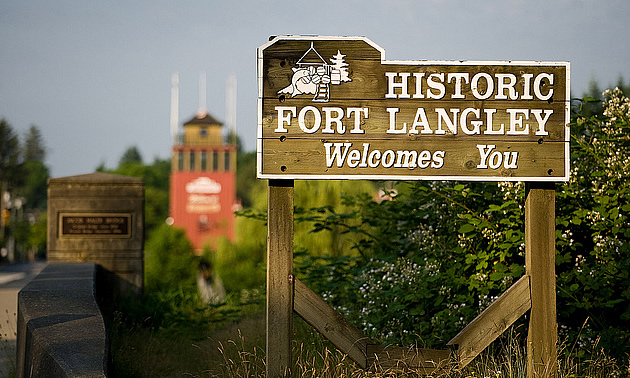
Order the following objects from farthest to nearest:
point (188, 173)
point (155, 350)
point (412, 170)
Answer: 1. point (188, 173)
2. point (155, 350)
3. point (412, 170)

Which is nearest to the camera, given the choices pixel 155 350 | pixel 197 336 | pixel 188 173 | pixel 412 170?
pixel 412 170

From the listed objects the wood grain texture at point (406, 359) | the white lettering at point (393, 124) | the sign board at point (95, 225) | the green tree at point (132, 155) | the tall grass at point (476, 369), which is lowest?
the tall grass at point (476, 369)

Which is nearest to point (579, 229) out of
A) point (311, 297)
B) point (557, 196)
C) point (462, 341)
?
point (557, 196)

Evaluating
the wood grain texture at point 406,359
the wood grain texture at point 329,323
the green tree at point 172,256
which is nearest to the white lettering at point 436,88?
the wood grain texture at point 329,323

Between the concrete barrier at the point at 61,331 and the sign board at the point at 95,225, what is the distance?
2.51 m

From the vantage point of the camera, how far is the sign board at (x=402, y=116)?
5578 millimetres

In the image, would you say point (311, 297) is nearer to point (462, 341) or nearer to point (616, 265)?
point (462, 341)

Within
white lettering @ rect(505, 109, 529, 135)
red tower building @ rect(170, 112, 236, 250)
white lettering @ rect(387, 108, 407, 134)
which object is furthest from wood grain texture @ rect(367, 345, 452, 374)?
red tower building @ rect(170, 112, 236, 250)

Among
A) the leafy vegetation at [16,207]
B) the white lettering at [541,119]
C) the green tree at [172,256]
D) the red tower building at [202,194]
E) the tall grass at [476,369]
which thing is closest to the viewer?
the tall grass at [476,369]

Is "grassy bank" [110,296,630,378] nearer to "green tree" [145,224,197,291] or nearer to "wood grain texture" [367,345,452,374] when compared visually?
"wood grain texture" [367,345,452,374]

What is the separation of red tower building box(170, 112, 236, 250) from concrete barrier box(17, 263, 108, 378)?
6867 centimetres

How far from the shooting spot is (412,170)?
5.62 m

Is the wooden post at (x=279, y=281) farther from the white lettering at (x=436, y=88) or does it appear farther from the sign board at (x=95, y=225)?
the sign board at (x=95, y=225)

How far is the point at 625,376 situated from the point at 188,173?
75100 millimetres
